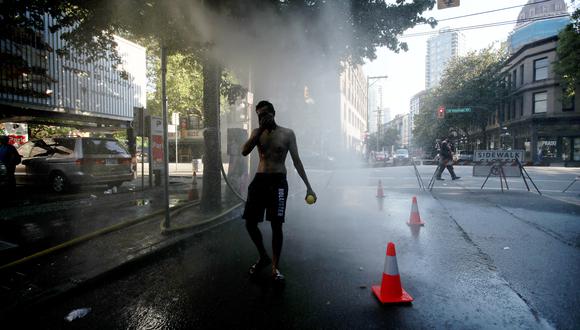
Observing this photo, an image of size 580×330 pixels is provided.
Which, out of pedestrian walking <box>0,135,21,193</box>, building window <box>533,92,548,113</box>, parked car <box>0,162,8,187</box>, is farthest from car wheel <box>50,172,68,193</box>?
building window <box>533,92,548,113</box>

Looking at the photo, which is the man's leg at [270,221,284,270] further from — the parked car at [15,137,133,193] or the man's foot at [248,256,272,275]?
the parked car at [15,137,133,193]

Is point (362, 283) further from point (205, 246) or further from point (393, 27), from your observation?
point (393, 27)

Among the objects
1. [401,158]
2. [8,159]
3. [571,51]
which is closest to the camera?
[8,159]

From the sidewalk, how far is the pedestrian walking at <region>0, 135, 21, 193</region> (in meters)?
3.86

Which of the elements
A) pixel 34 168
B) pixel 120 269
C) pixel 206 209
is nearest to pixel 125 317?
pixel 120 269

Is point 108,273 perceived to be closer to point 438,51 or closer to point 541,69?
point 541,69

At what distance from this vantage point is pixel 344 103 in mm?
37906

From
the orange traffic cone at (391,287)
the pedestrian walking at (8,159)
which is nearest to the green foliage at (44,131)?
the pedestrian walking at (8,159)

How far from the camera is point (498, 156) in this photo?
34.4 ft

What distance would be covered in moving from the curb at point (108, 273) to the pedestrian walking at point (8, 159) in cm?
572

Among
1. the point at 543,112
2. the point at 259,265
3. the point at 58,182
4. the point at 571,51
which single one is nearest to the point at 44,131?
the point at 58,182

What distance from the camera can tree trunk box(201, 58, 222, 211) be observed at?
20.9ft

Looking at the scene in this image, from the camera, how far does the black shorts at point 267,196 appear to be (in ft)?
10.9

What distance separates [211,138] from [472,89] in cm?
3624
